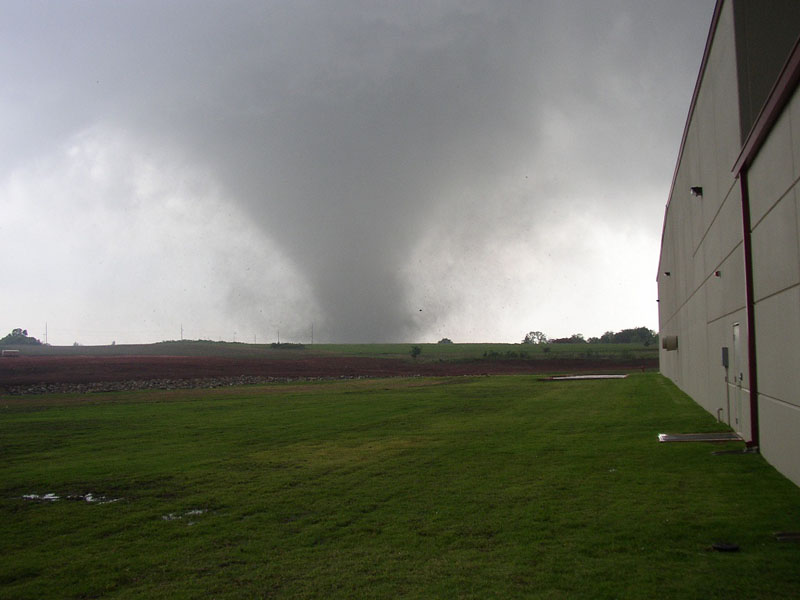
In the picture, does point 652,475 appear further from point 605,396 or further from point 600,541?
point 605,396

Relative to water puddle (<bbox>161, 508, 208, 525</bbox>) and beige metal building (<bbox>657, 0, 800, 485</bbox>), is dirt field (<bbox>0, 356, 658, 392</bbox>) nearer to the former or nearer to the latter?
water puddle (<bbox>161, 508, 208, 525</bbox>)

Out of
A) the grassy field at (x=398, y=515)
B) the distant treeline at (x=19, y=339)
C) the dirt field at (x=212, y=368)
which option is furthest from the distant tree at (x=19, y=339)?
the grassy field at (x=398, y=515)

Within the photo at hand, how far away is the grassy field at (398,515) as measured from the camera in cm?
626

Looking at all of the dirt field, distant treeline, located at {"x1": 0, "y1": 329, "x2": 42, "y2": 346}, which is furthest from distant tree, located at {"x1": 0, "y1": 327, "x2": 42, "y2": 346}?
the dirt field

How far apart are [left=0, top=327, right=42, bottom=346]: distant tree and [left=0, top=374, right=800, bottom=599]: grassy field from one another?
164428 mm

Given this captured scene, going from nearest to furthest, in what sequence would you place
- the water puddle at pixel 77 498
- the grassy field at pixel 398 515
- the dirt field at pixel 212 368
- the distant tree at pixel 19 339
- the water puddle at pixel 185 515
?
the grassy field at pixel 398 515 < the water puddle at pixel 185 515 < the water puddle at pixel 77 498 < the dirt field at pixel 212 368 < the distant tree at pixel 19 339

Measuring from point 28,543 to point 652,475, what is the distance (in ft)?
30.6

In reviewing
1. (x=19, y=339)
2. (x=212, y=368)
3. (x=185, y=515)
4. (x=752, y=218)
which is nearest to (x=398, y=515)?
(x=185, y=515)

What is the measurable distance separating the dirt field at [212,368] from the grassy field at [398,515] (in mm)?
36070

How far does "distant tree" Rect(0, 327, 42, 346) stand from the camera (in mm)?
159125

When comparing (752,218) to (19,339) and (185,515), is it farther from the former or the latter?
(19,339)

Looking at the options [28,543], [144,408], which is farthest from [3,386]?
[28,543]

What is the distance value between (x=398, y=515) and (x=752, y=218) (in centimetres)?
844

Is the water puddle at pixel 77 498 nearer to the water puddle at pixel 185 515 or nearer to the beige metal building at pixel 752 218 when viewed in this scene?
the water puddle at pixel 185 515
